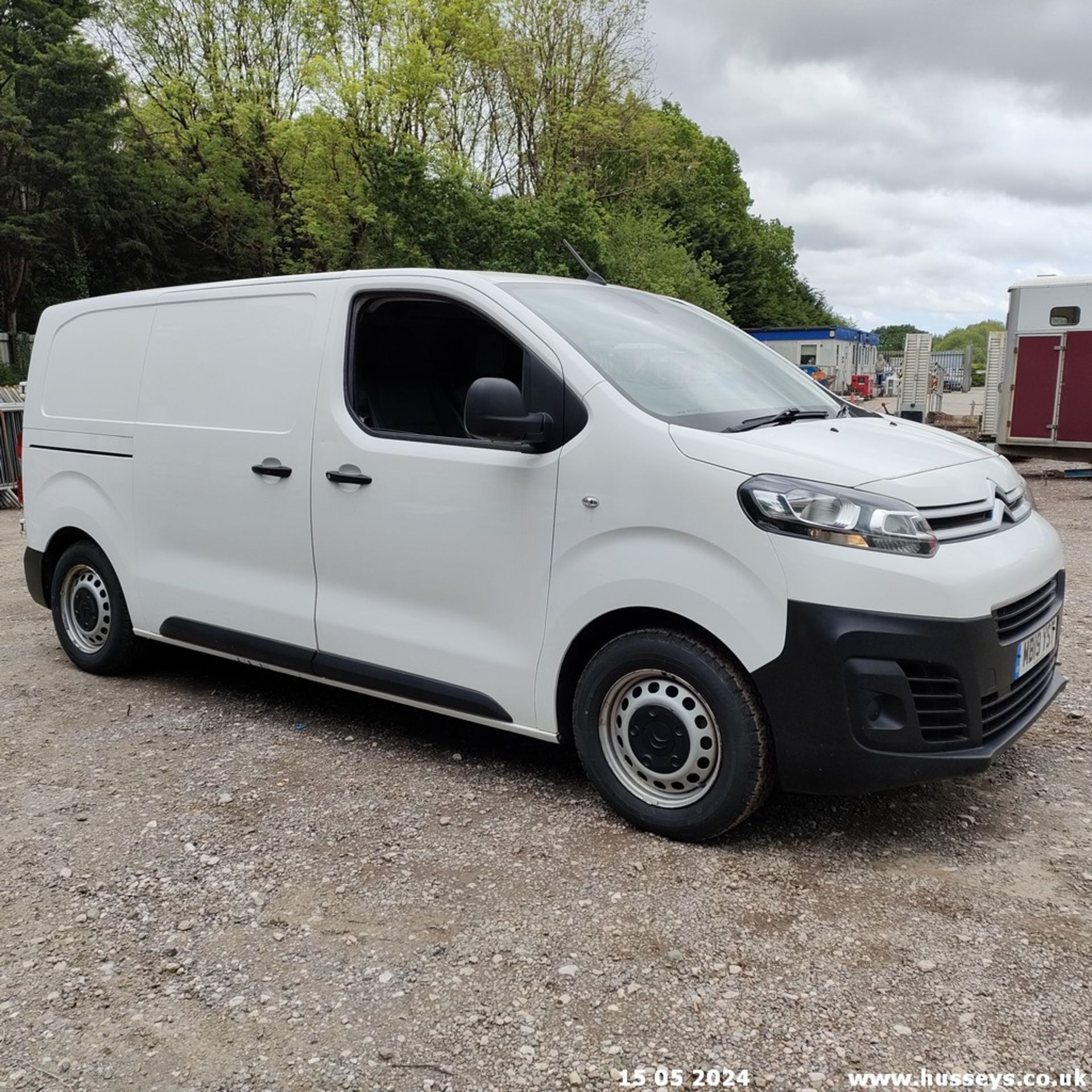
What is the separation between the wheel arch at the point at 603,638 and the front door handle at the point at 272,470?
1498 millimetres

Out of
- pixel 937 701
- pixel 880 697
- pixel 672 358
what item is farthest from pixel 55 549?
pixel 937 701

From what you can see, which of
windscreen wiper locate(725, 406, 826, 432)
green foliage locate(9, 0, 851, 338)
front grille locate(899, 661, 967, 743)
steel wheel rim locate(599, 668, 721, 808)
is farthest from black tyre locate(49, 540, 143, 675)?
green foliage locate(9, 0, 851, 338)

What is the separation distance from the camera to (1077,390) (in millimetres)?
14125

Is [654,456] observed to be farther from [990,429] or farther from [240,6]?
[240,6]

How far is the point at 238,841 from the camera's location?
11.9 feet

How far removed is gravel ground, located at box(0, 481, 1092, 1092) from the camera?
99.1 inches

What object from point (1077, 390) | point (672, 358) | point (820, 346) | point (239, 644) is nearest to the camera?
point (672, 358)

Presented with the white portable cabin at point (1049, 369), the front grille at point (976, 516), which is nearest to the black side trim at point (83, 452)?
the front grille at point (976, 516)

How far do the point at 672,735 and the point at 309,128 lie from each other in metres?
30.2

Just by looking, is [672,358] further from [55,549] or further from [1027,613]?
[55,549]

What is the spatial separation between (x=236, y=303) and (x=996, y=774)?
376 centimetres

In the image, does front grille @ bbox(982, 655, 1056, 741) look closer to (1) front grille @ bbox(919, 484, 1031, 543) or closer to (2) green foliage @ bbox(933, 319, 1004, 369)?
(1) front grille @ bbox(919, 484, 1031, 543)

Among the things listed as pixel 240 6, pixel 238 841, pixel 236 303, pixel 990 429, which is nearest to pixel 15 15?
pixel 240 6

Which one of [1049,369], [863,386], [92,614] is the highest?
[1049,369]
